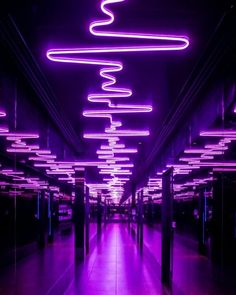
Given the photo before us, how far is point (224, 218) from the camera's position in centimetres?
1316

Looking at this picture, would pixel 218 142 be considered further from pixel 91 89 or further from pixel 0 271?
pixel 0 271

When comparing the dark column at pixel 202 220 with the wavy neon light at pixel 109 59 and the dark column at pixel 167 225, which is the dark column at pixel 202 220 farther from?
the dark column at pixel 167 225

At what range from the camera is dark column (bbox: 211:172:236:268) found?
12.8 metres

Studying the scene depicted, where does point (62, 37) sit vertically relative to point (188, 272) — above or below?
above

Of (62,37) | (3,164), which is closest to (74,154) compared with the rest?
(3,164)

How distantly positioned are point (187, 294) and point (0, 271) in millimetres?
5226

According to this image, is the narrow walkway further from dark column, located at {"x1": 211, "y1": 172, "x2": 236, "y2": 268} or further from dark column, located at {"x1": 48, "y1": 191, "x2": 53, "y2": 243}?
dark column, located at {"x1": 48, "y1": 191, "x2": 53, "y2": 243}

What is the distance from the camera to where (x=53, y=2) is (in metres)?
5.28

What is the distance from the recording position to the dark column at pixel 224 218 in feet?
42.1

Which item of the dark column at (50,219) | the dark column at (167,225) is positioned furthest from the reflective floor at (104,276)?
the dark column at (50,219)

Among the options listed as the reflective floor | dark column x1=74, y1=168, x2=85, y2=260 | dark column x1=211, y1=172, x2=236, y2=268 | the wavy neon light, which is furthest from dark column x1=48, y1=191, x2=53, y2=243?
dark column x1=211, y1=172, x2=236, y2=268

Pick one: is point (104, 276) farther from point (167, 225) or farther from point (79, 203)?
point (79, 203)

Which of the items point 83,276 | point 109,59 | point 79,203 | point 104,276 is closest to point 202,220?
point 79,203

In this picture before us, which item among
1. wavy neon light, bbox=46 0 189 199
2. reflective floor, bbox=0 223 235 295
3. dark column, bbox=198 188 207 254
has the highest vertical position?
wavy neon light, bbox=46 0 189 199
